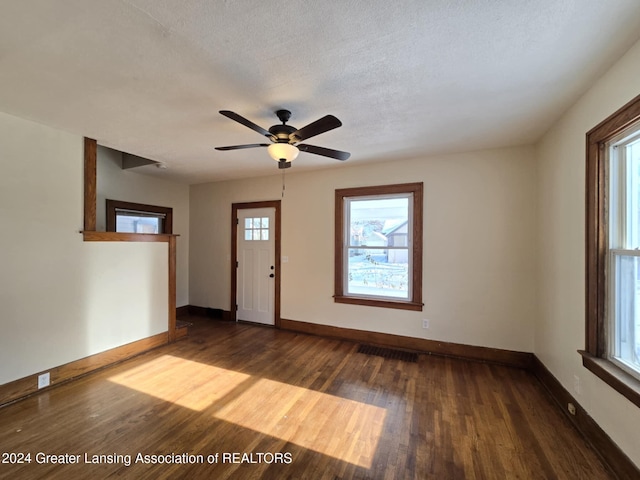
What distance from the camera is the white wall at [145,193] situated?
3.98 metres

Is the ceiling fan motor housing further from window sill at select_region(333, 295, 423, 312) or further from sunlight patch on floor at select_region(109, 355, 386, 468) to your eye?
window sill at select_region(333, 295, 423, 312)

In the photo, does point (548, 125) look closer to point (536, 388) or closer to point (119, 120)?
point (536, 388)

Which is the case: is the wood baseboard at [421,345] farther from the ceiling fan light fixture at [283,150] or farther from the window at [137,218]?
the window at [137,218]

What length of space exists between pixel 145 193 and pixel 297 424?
4320 millimetres

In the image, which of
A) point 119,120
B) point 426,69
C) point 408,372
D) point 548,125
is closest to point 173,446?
point 408,372

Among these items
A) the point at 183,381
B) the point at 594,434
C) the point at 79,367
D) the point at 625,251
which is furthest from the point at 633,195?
the point at 79,367

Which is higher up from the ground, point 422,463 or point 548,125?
point 548,125

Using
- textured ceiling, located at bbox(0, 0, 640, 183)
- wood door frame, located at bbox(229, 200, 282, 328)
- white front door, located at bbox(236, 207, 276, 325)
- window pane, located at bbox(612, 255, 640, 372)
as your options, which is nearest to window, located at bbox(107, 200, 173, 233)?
wood door frame, located at bbox(229, 200, 282, 328)

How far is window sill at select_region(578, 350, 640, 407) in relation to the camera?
1.52m

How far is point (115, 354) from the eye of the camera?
122 inches

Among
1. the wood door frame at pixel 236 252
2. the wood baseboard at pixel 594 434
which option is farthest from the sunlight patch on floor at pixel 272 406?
the wood door frame at pixel 236 252

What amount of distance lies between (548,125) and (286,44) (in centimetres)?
260

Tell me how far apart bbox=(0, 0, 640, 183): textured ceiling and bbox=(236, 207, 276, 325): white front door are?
6.92ft

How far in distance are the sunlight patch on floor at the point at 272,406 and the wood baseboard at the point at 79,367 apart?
1.08 ft
